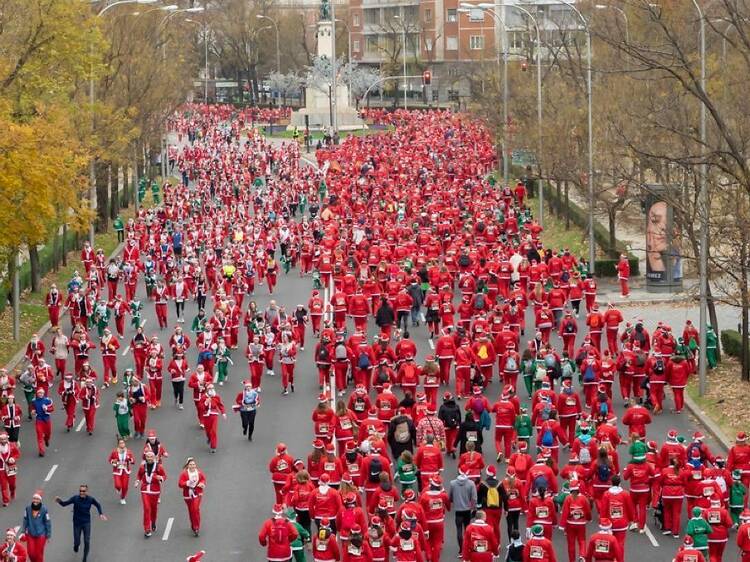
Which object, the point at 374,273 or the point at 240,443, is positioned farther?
the point at 374,273

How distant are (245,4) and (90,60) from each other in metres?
98.4

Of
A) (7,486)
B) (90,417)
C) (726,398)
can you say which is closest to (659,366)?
(726,398)

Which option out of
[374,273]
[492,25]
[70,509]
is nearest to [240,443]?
[70,509]

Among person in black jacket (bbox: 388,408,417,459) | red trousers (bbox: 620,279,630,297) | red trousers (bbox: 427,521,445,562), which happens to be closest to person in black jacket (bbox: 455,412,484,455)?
person in black jacket (bbox: 388,408,417,459)

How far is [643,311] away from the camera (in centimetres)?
4025

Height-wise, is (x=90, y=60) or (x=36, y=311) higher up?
(x=90, y=60)

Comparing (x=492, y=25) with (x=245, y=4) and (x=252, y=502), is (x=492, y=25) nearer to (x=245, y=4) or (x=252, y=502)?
(x=245, y=4)

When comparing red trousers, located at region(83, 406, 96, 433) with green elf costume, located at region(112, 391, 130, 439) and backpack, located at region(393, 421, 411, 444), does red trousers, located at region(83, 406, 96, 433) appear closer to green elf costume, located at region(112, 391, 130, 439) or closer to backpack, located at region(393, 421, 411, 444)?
green elf costume, located at region(112, 391, 130, 439)

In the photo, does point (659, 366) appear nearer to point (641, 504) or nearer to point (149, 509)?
point (641, 504)

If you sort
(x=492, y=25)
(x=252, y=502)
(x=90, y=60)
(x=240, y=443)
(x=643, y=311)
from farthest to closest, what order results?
(x=492, y=25) < (x=90, y=60) < (x=643, y=311) < (x=240, y=443) < (x=252, y=502)

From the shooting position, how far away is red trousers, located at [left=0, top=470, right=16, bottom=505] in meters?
24.3

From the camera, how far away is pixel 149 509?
22.5 meters

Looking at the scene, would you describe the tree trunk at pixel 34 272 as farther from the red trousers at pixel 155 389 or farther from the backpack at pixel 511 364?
the backpack at pixel 511 364

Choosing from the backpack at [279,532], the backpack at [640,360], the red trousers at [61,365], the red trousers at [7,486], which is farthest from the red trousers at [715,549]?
the red trousers at [61,365]
